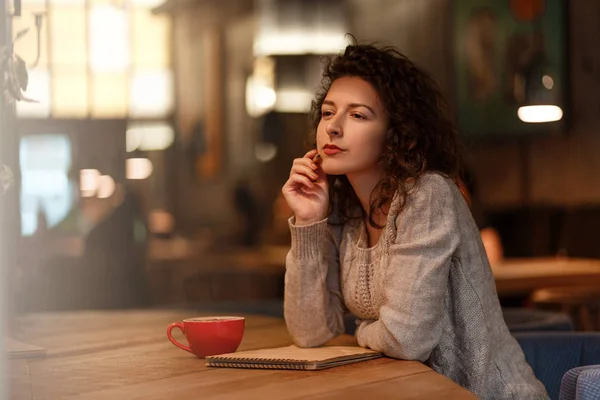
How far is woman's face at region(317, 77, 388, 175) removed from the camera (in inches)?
72.8

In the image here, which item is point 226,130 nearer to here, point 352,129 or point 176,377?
point 352,129

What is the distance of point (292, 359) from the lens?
1539 mm

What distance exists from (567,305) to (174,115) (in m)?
4.28

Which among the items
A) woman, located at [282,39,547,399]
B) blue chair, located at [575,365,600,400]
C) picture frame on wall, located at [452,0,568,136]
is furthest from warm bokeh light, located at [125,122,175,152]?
blue chair, located at [575,365,600,400]

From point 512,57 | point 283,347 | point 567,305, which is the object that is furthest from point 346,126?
point 512,57

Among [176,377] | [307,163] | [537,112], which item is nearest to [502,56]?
[537,112]

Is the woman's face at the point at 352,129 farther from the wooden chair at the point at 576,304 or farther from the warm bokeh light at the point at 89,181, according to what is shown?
the warm bokeh light at the point at 89,181

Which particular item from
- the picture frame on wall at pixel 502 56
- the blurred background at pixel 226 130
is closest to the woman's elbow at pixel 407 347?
the blurred background at pixel 226 130

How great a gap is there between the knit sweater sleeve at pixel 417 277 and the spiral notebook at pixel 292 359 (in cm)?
6

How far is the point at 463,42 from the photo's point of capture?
7723mm

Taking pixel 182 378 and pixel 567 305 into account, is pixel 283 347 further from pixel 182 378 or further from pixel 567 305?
pixel 567 305

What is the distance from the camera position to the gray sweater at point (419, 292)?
1.68 metres

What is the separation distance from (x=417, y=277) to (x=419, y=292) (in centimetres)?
3

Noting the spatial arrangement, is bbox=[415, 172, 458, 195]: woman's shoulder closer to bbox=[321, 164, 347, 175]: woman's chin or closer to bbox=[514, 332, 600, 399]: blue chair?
bbox=[321, 164, 347, 175]: woman's chin
